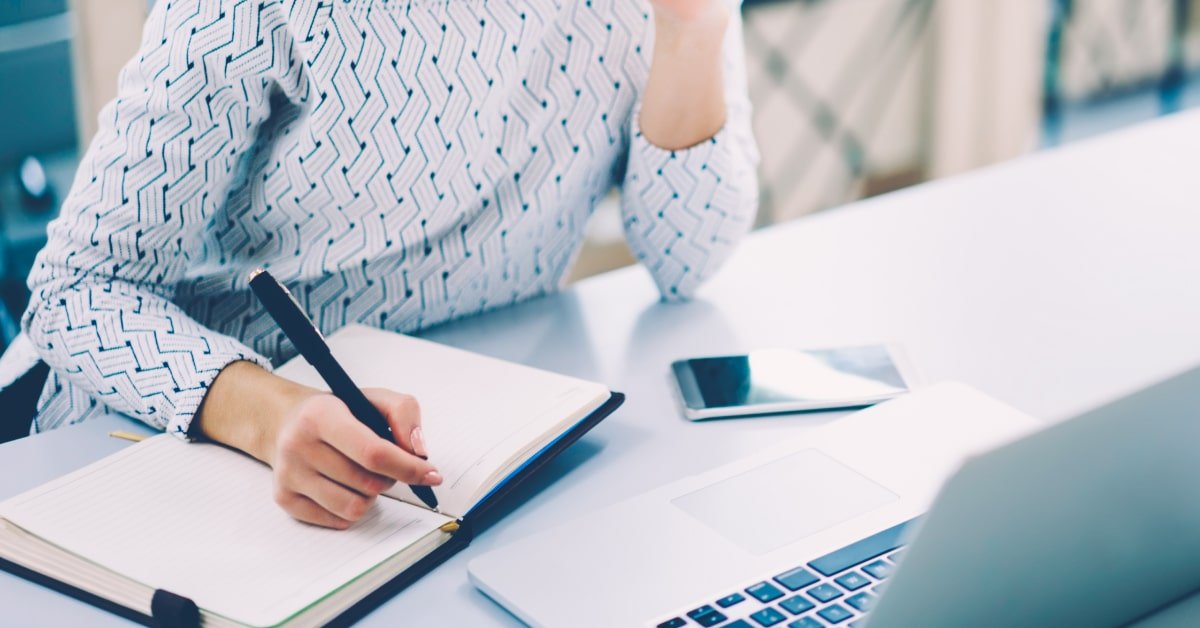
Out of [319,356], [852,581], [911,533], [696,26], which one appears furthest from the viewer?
[696,26]

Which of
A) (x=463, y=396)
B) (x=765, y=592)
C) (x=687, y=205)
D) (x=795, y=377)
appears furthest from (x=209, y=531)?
(x=687, y=205)

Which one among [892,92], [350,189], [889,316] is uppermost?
[350,189]

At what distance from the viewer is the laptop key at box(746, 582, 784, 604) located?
0.53 m

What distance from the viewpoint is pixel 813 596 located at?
52cm

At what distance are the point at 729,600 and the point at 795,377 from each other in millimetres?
286

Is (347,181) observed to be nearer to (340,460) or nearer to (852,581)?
(340,460)

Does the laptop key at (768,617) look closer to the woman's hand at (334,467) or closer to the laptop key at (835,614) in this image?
the laptop key at (835,614)

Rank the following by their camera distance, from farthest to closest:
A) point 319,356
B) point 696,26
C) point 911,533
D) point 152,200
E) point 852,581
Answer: point 696,26 → point 152,200 → point 319,356 → point 852,581 → point 911,533

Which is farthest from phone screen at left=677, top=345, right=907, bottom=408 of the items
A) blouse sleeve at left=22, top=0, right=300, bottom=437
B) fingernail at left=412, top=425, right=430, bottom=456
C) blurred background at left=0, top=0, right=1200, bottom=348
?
blurred background at left=0, top=0, right=1200, bottom=348

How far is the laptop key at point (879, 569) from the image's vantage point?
1.77ft

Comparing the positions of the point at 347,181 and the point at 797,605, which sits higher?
the point at 347,181

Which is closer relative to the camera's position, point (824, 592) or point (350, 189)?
point (824, 592)

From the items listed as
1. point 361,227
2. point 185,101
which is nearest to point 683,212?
point 361,227

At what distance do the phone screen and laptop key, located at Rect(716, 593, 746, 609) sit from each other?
23cm
